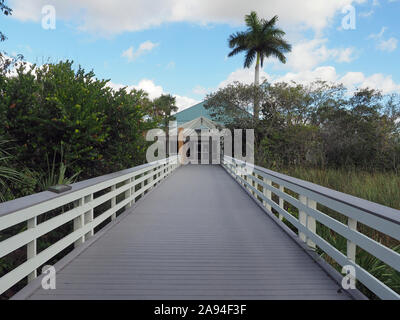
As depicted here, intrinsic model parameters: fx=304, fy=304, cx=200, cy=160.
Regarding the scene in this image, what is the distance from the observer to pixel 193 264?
343 cm

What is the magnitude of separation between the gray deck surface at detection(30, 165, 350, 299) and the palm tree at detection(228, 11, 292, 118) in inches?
928

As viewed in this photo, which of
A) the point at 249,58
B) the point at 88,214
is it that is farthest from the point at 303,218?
the point at 249,58

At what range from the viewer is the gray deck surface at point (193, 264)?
108 inches

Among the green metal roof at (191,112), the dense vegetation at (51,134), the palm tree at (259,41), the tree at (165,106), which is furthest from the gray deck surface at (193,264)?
the tree at (165,106)

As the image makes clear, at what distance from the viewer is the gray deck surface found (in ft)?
9.04

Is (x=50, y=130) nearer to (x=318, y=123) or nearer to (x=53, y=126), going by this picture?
(x=53, y=126)

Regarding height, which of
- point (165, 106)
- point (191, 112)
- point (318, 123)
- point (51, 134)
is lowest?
point (51, 134)

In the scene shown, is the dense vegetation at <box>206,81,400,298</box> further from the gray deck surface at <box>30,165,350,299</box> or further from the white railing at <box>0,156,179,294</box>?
the white railing at <box>0,156,179,294</box>

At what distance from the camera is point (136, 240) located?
14.1 feet

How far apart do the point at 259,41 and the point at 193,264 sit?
26661mm

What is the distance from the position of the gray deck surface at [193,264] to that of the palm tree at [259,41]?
23.6 m

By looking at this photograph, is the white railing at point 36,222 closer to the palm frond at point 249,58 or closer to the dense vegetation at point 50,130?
the dense vegetation at point 50,130

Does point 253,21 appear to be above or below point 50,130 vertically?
above
